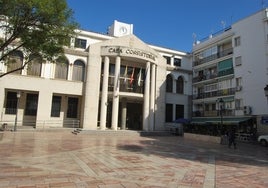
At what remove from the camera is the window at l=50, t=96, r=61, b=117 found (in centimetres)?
3045

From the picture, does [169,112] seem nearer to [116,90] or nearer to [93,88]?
[116,90]

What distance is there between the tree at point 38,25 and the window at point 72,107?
47.1 feet

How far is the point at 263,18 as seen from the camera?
91.9 feet

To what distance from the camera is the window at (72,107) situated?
103ft

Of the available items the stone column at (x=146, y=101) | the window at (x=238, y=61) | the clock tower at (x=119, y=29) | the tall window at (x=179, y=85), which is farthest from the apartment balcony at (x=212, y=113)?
the clock tower at (x=119, y=29)

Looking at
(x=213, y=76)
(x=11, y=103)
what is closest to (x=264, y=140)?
(x=213, y=76)

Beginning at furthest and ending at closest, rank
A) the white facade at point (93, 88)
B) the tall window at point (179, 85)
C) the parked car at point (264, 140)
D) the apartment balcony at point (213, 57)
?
the tall window at point (179, 85) → the apartment balcony at point (213, 57) → the white facade at point (93, 88) → the parked car at point (264, 140)

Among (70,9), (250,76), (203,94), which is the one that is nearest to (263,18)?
(250,76)

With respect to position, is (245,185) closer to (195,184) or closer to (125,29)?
(195,184)

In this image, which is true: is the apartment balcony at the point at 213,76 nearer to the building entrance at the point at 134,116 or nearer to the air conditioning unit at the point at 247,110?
the air conditioning unit at the point at 247,110

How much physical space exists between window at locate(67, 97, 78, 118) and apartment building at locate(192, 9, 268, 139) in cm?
1586

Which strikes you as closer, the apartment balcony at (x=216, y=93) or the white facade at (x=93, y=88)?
the white facade at (x=93, y=88)

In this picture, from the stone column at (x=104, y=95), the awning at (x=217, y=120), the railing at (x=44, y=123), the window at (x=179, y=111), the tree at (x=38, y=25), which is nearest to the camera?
the tree at (x=38, y=25)

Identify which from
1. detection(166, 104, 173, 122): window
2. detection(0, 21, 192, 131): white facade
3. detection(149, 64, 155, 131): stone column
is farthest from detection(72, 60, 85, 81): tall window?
detection(166, 104, 173, 122): window
